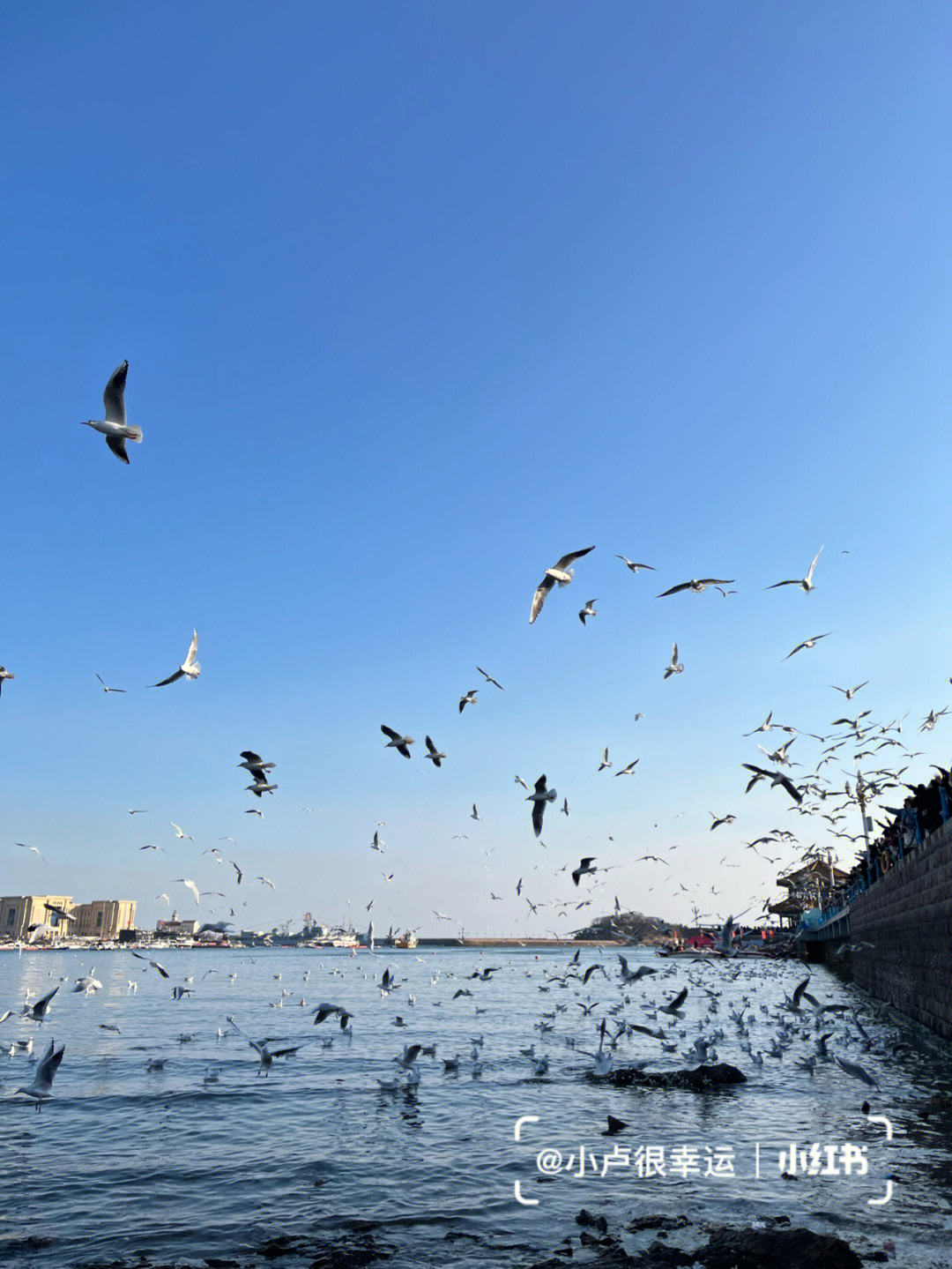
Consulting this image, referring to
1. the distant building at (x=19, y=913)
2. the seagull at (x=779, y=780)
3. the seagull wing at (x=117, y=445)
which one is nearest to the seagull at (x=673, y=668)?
the seagull at (x=779, y=780)

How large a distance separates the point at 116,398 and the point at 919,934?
2228 cm

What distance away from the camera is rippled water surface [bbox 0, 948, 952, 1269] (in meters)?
9.23

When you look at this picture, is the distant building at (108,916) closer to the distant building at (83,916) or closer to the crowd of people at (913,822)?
the distant building at (83,916)

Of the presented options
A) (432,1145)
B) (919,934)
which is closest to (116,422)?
(432,1145)

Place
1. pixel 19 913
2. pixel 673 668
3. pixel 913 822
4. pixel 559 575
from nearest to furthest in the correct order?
pixel 559 575 < pixel 673 668 < pixel 913 822 < pixel 19 913

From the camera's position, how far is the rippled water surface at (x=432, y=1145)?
9.23 metres

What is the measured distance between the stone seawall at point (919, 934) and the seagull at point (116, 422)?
1698 centimetres

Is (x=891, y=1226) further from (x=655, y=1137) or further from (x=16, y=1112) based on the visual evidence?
(x=16, y=1112)

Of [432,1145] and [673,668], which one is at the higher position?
[673,668]

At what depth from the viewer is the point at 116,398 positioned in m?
8.73

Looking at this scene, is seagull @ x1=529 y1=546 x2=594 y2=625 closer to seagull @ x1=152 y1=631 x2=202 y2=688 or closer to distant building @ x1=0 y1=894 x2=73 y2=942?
seagull @ x1=152 y1=631 x2=202 y2=688

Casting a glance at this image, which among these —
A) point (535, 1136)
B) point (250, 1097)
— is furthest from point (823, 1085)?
point (250, 1097)

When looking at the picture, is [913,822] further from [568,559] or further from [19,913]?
[19,913]

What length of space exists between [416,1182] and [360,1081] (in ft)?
29.7
